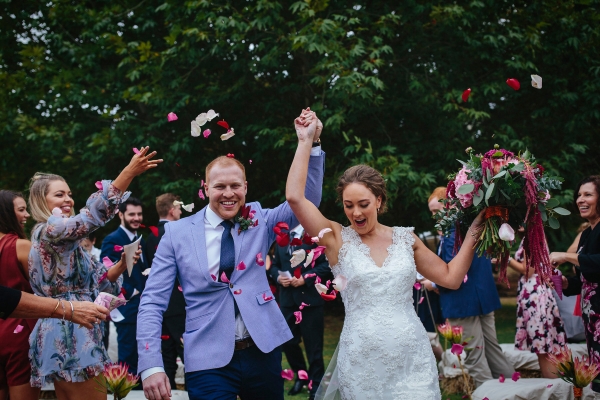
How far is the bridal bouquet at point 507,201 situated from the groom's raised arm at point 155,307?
179cm

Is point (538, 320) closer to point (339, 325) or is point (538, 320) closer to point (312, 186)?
point (312, 186)

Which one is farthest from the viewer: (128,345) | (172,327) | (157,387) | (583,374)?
(128,345)

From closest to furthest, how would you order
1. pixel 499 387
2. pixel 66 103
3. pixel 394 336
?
pixel 394 336, pixel 499 387, pixel 66 103

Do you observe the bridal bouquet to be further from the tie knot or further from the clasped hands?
the tie knot

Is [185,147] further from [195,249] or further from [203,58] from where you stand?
[195,249]

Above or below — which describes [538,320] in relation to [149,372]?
below

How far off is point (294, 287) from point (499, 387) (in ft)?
8.72

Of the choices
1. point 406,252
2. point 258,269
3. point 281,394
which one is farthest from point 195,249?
point 406,252

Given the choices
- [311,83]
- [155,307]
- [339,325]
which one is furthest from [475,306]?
[339,325]

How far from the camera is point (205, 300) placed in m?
3.78

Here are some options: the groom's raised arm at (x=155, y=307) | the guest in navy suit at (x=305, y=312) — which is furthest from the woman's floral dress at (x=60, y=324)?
the guest in navy suit at (x=305, y=312)

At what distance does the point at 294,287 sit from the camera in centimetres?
787

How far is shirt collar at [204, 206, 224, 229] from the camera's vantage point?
4.00 metres

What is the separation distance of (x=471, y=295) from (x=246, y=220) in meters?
4.01
